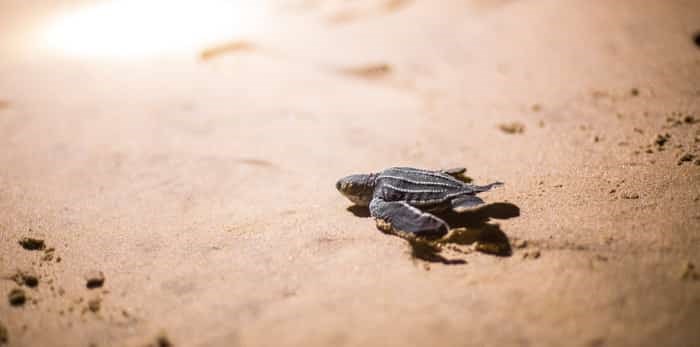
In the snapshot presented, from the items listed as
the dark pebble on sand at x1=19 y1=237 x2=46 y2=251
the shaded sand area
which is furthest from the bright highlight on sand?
the dark pebble on sand at x1=19 y1=237 x2=46 y2=251

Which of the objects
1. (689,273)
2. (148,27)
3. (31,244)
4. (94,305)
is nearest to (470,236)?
(689,273)

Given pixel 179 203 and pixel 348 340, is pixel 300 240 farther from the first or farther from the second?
pixel 179 203

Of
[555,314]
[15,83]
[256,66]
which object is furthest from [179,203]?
[15,83]

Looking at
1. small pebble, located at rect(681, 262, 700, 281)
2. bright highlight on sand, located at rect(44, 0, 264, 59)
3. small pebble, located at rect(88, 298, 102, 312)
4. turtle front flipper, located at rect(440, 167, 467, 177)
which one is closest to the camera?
small pebble, located at rect(681, 262, 700, 281)

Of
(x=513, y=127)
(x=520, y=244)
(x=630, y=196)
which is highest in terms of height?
(x=513, y=127)

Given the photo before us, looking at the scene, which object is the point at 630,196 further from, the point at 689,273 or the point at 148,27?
the point at 148,27

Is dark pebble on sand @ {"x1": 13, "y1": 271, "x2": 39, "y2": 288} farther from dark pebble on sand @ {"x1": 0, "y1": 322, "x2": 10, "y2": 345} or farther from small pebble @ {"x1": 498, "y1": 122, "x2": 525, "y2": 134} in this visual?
small pebble @ {"x1": 498, "y1": 122, "x2": 525, "y2": 134}
